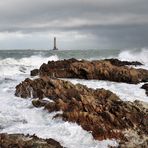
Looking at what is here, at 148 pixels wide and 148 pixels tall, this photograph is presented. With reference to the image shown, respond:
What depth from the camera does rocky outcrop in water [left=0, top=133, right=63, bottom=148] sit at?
11555 mm

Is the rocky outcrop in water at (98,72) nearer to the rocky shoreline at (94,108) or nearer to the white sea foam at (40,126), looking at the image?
the rocky shoreline at (94,108)

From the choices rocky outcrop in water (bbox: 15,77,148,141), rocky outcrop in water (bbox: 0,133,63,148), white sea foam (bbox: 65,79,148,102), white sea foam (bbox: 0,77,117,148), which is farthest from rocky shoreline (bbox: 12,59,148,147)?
white sea foam (bbox: 65,79,148,102)

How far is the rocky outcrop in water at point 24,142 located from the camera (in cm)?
Answer: 1155

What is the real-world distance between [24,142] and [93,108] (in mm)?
4140

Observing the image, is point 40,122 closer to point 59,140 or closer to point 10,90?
point 59,140

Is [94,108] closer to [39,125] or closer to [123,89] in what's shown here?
[39,125]

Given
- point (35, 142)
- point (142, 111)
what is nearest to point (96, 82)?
point (142, 111)

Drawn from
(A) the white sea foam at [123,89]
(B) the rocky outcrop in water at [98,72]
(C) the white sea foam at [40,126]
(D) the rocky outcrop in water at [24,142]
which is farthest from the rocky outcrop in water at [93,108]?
(B) the rocky outcrop in water at [98,72]

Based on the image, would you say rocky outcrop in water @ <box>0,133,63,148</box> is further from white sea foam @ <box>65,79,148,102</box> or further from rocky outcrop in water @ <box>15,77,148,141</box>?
white sea foam @ <box>65,79,148,102</box>

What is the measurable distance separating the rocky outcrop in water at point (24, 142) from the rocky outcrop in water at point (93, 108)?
1626 millimetres

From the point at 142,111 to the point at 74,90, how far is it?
3.63 m

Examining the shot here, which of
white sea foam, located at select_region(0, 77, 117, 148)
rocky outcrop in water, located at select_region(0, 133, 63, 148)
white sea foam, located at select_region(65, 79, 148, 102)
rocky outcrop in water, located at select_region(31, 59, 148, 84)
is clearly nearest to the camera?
rocky outcrop in water, located at select_region(0, 133, 63, 148)

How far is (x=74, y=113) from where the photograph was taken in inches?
575

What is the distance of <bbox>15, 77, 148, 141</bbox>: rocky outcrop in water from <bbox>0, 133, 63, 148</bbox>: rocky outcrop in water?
163 cm
